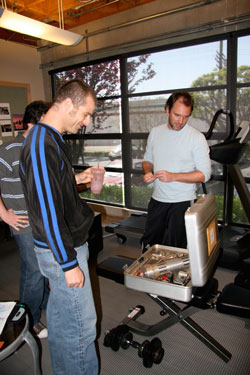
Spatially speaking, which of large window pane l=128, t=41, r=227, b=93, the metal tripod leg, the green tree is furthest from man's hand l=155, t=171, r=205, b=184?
the green tree

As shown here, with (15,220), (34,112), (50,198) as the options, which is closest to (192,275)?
(50,198)

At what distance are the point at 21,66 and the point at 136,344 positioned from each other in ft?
16.9

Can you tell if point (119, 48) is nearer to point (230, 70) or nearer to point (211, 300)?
point (230, 70)

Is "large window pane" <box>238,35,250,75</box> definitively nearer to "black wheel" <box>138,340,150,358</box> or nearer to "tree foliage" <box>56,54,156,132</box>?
"tree foliage" <box>56,54,156,132</box>

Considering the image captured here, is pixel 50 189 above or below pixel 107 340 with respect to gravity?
above

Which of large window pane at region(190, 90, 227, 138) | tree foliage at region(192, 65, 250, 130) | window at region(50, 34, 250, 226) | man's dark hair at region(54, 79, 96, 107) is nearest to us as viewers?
man's dark hair at region(54, 79, 96, 107)

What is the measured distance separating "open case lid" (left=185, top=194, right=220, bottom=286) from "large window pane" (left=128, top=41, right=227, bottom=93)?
289cm

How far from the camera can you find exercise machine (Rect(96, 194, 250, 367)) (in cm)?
110

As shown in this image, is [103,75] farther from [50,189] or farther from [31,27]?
[50,189]

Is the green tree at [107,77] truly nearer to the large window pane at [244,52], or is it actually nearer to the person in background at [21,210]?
the large window pane at [244,52]

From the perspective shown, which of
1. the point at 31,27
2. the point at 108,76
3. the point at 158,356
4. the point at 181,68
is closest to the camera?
the point at 158,356

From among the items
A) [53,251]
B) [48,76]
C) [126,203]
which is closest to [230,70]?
[126,203]

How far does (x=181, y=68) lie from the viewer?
385 cm

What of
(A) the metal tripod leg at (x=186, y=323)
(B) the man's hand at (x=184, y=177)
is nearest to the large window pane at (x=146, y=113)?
(B) the man's hand at (x=184, y=177)
